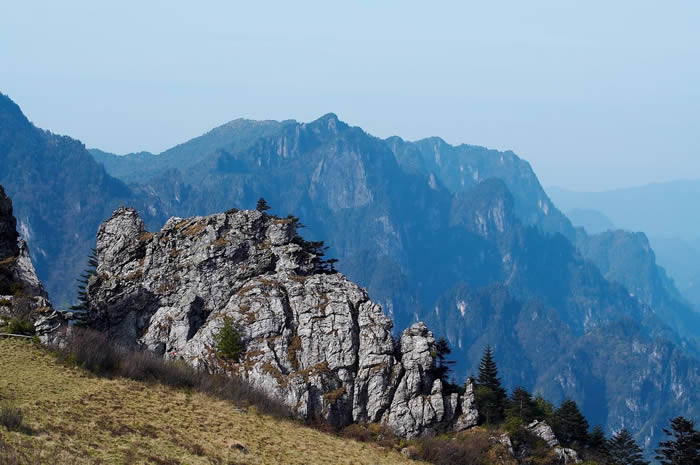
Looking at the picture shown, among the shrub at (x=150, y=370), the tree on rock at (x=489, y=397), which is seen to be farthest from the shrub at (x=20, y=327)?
the tree on rock at (x=489, y=397)

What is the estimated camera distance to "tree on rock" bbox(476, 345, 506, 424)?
213 ft

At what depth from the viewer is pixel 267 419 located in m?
48.8

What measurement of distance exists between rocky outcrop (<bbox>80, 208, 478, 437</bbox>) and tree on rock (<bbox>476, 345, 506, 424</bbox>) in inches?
380

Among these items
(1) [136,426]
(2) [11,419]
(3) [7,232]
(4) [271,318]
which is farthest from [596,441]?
(3) [7,232]

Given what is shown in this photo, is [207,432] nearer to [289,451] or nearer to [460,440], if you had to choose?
[289,451]

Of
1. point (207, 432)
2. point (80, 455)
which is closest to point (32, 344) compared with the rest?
point (207, 432)

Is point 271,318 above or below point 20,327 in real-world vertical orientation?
above

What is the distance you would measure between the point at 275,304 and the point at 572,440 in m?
38.2

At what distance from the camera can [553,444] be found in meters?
56.5

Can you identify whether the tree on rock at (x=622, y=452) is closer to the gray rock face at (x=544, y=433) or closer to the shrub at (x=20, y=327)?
the gray rock face at (x=544, y=433)

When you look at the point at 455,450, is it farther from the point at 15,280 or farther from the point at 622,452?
the point at 15,280

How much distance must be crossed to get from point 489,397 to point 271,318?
23732mm

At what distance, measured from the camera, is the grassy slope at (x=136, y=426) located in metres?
34.3

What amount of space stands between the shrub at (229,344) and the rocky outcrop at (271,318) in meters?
0.52
